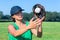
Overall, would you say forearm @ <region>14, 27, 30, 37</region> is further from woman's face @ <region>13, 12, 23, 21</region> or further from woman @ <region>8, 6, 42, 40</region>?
woman's face @ <region>13, 12, 23, 21</region>

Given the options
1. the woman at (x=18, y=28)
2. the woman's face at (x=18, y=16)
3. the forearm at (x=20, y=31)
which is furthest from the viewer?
the woman's face at (x=18, y=16)

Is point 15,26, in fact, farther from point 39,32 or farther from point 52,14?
point 52,14

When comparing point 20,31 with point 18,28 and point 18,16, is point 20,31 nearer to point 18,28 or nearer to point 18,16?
point 18,28

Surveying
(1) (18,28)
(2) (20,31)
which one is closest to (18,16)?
(1) (18,28)

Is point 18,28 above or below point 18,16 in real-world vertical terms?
below

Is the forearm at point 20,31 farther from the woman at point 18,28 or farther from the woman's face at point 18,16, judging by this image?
the woman's face at point 18,16

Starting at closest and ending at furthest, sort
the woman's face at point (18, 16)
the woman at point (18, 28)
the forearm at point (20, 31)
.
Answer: the forearm at point (20, 31), the woman at point (18, 28), the woman's face at point (18, 16)

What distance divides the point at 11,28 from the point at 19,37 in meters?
0.20

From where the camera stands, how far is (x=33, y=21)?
390 cm

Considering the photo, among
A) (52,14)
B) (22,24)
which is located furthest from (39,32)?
(52,14)

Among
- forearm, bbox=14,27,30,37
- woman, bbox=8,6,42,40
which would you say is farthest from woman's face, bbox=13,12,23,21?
forearm, bbox=14,27,30,37

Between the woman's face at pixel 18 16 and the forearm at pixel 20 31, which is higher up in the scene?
the woman's face at pixel 18 16

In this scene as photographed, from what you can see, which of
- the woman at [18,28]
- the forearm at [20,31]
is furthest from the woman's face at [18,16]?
the forearm at [20,31]

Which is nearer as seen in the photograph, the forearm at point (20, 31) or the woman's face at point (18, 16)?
Answer: the forearm at point (20, 31)
